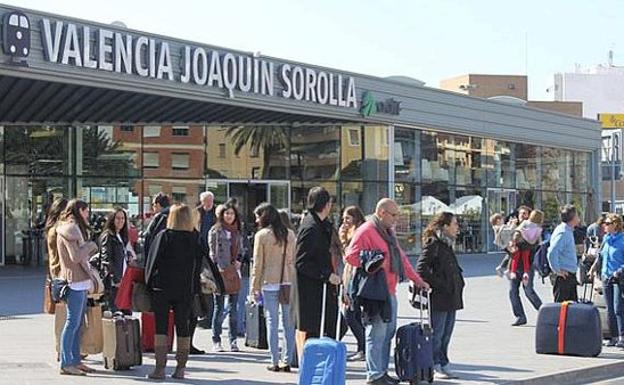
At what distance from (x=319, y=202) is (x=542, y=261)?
623 cm

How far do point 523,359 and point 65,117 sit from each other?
735 inches

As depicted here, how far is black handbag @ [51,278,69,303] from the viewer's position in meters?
10.4

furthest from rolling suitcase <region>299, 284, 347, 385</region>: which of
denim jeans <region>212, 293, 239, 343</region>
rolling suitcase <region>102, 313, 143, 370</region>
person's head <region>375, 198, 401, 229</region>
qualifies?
denim jeans <region>212, 293, 239, 343</region>

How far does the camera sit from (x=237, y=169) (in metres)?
31.3

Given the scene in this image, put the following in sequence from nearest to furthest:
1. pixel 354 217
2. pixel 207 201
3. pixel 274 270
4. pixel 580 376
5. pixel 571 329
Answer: pixel 274 270
pixel 580 376
pixel 354 217
pixel 571 329
pixel 207 201

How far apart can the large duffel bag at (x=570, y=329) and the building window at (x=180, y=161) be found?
19.0 m

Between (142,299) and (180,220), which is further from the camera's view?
(142,299)

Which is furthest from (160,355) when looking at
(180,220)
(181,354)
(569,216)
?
(569,216)

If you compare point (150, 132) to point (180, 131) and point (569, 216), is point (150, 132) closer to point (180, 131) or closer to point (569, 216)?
A: point (180, 131)

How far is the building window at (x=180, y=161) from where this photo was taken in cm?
3027

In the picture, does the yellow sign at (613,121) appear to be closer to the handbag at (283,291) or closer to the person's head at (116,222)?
the person's head at (116,222)

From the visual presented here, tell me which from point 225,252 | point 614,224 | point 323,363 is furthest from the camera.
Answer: point 614,224

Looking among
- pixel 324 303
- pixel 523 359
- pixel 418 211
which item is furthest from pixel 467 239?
pixel 324 303

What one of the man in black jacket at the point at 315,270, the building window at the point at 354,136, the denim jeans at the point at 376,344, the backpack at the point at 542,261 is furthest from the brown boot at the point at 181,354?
the building window at the point at 354,136
